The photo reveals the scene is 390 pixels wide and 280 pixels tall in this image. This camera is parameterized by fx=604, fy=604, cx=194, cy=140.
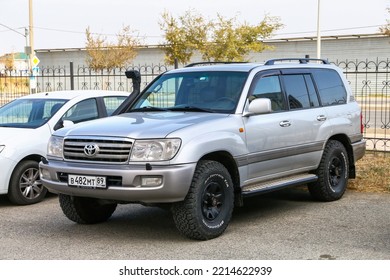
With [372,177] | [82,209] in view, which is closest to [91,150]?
[82,209]

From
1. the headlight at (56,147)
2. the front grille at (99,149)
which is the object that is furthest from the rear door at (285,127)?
the headlight at (56,147)

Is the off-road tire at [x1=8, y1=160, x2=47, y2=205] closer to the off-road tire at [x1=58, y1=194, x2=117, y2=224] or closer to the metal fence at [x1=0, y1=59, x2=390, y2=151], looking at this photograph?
the off-road tire at [x1=58, y1=194, x2=117, y2=224]

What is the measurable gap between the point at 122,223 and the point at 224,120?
71.5 inches

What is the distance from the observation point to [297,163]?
7387 mm

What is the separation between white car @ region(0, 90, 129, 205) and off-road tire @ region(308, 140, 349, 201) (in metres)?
3.42

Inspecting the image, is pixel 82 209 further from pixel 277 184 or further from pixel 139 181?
pixel 277 184

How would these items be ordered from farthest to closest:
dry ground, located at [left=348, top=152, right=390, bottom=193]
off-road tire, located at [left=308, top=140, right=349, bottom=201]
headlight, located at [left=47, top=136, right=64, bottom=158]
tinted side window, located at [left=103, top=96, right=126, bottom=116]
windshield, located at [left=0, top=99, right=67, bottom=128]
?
tinted side window, located at [left=103, top=96, right=126, bottom=116] < dry ground, located at [left=348, top=152, right=390, bottom=193] < windshield, located at [left=0, top=99, right=67, bottom=128] < off-road tire, located at [left=308, top=140, right=349, bottom=201] < headlight, located at [left=47, top=136, right=64, bottom=158]

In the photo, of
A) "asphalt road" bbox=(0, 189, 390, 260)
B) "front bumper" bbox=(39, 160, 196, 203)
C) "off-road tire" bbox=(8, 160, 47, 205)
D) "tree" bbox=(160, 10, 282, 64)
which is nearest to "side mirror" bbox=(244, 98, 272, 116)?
"front bumper" bbox=(39, 160, 196, 203)

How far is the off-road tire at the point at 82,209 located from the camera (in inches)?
270

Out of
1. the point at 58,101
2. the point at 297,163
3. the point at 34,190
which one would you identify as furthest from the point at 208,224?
the point at 58,101

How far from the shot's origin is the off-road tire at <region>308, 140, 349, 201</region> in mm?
7910

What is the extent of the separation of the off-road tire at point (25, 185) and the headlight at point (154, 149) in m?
2.86

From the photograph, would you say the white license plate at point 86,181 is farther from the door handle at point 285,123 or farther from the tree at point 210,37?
the tree at point 210,37

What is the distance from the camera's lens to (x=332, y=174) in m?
8.26
